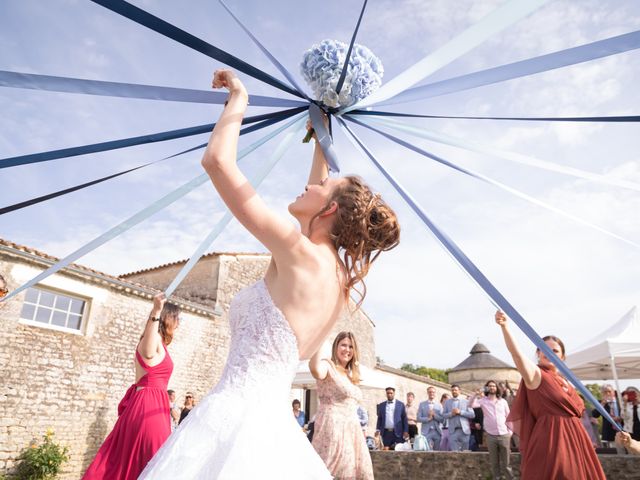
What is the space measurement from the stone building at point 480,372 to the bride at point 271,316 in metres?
34.3

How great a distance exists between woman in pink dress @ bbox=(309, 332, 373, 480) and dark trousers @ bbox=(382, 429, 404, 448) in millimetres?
5264

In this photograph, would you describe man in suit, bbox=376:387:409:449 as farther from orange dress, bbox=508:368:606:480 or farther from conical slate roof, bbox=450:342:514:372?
conical slate roof, bbox=450:342:514:372

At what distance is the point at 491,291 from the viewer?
238 cm

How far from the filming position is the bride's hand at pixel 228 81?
65.8 inches

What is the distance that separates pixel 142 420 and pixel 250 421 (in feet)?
6.99

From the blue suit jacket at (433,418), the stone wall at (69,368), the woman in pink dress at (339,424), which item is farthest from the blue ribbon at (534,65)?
the stone wall at (69,368)

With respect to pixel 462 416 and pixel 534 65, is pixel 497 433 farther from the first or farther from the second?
pixel 534 65

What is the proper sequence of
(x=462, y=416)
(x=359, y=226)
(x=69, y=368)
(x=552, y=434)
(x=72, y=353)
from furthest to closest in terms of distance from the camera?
(x=72, y=353)
(x=69, y=368)
(x=462, y=416)
(x=552, y=434)
(x=359, y=226)

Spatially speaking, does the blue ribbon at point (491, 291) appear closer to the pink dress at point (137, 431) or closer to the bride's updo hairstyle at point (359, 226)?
the bride's updo hairstyle at point (359, 226)

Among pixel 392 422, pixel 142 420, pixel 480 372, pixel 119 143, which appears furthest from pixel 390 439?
pixel 480 372

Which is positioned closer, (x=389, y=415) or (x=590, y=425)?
(x=590, y=425)

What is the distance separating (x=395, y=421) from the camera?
349 inches

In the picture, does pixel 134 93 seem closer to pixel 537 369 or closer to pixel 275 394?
pixel 275 394

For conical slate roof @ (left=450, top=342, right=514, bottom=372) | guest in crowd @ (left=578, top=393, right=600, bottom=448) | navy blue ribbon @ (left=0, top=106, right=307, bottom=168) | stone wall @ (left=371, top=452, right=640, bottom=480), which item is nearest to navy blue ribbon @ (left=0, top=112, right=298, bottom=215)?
navy blue ribbon @ (left=0, top=106, right=307, bottom=168)
